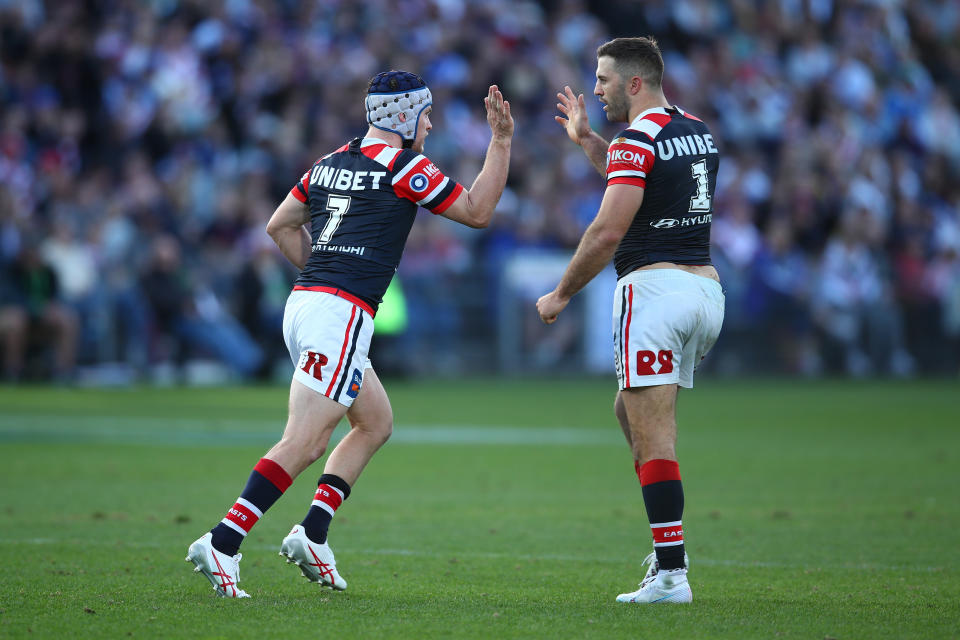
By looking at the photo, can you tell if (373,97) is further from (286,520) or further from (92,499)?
(92,499)

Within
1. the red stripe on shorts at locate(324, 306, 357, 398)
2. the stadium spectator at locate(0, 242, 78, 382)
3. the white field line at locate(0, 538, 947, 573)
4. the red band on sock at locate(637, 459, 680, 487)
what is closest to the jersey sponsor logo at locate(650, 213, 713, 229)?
the red band on sock at locate(637, 459, 680, 487)

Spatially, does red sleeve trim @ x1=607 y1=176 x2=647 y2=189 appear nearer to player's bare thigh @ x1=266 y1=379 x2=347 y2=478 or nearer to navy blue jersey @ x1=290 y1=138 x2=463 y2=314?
navy blue jersey @ x1=290 y1=138 x2=463 y2=314

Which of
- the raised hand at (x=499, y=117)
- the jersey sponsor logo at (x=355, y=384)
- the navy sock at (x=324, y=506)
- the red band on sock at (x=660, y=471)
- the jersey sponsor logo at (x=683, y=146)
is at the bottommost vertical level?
the navy sock at (x=324, y=506)

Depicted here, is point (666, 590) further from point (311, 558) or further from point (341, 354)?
point (341, 354)

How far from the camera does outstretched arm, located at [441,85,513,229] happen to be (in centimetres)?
654

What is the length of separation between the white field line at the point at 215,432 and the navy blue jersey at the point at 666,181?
763 centimetres

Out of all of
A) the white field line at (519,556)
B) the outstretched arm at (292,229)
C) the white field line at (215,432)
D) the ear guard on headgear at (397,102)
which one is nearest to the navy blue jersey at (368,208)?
the ear guard on headgear at (397,102)

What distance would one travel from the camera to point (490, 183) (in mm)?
6559

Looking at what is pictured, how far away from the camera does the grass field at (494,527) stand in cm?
579

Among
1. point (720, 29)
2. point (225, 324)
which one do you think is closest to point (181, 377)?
point (225, 324)

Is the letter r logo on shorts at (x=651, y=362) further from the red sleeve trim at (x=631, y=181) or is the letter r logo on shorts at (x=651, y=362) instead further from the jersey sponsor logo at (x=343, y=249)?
the jersey sponsor logo at (x=343, y=249)

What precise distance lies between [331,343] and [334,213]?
0.69m

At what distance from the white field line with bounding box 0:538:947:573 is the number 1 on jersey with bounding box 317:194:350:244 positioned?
205 cm

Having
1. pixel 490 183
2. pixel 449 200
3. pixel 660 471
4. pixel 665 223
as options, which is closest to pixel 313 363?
pixel 449 200
